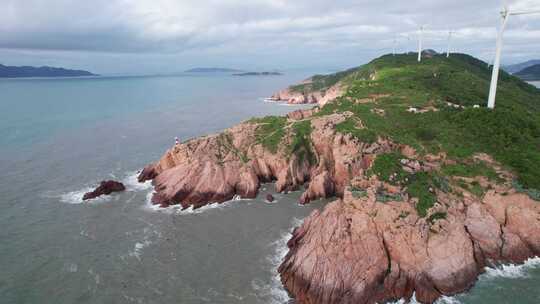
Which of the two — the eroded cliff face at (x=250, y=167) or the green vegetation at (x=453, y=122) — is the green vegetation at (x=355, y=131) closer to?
the green vegetation at (x=453, y=122)

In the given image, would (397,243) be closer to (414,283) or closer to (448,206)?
(414,283)

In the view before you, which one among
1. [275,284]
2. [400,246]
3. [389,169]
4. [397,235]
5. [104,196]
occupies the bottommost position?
[275,284]

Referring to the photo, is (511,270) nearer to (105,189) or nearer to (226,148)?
(226,148)

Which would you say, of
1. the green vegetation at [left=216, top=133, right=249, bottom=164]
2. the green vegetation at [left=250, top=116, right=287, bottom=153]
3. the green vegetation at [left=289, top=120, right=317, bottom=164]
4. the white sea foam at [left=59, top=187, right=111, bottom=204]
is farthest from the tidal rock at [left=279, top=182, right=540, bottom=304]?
the white sea foam at [left=59, top=187, right=111, bottom=204]

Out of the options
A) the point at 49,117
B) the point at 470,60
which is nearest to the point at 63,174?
the point at 49,117

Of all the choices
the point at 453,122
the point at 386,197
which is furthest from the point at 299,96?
the point at 386,197
